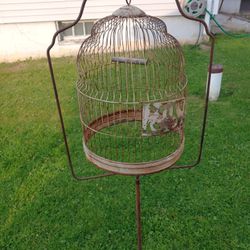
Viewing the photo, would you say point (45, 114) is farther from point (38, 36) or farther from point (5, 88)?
point (38, 36)

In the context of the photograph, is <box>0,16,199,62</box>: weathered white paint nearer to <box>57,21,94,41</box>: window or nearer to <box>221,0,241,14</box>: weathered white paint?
<box>57,21,94,41</box>: window

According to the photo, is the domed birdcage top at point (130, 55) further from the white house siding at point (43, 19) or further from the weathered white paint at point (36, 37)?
the weathered white paint at point (36, 37)

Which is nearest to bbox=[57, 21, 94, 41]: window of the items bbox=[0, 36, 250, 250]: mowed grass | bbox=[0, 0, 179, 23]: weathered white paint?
bbox=[0, 0, 179, 23]: weathered white paint

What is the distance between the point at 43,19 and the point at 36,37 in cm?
35

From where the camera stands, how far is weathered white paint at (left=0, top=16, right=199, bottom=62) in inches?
232

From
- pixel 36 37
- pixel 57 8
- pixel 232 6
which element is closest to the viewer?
pixel 57 8

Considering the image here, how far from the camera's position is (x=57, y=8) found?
5742mm

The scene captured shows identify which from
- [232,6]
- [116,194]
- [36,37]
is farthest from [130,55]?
[232,6]

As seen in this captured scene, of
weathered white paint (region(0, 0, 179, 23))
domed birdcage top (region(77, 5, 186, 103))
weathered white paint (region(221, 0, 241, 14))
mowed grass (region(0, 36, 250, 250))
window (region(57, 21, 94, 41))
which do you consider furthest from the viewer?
weathered white paint (region(221, 0, 241, 14))

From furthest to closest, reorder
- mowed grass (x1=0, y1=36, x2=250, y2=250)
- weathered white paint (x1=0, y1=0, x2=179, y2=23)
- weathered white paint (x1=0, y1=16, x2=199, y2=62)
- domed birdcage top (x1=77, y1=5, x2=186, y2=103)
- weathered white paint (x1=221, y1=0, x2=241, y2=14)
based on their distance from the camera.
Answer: weathered white paint (x1=221, y1=0, x2=241, y2=14) < weathered white paint (x1=0, y1=16, x2=199, y2=62) < weathered white paint (x1=0, y1=0, x2=179, y2=23) < mowed grass (x1=0, y1=36, x2=250, y2=250) < domed birdcage top (x1=77, y1=5, x2=186, y2=103)

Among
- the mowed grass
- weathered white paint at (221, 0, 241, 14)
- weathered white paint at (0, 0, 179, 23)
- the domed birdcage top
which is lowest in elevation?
weathered white paint at (221, 0, 241, 14)

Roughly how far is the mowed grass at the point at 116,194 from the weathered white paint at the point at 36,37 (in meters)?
2.20

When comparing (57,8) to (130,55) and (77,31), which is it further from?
(130,55)

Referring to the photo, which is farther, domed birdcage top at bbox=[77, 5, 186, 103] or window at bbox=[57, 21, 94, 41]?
window at bbox=[57, 21, 94, 41]
